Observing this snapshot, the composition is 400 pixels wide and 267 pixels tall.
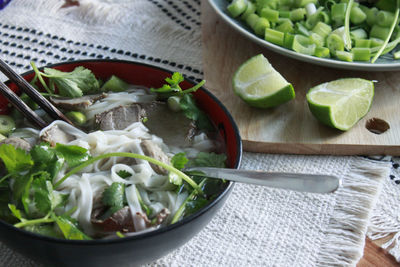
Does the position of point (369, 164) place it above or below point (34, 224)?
below

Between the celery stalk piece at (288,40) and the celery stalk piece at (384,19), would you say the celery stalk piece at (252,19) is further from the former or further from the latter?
the celery stalk piece at (384,19)

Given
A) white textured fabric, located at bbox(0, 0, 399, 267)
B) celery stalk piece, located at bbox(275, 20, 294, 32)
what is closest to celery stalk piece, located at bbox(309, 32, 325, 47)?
celery stalk piece, located at bbox(275, 20, 294, 32)

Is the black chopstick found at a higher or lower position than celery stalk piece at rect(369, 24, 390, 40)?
higher

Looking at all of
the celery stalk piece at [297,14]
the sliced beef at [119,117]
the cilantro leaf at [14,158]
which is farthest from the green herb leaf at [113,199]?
the celery stalk piece at [297,14]

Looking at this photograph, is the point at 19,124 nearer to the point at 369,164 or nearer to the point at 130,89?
the point at 130,89

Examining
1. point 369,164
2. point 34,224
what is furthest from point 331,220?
point 34,224

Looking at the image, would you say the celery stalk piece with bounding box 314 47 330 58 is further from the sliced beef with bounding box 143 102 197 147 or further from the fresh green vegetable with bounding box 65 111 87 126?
the fresh green vegetable with bounding box 65 111 87 126
